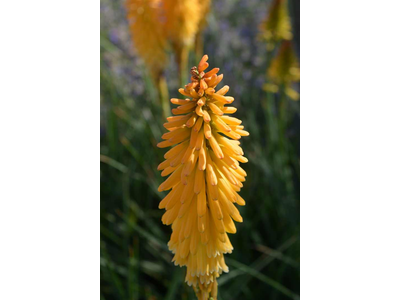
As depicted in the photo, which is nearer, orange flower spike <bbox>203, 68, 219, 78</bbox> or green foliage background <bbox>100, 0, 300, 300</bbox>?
orange flower spike <bbox>203, 68, 219, 78</bbox>

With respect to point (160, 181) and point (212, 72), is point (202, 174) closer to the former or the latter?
point (212, 72)

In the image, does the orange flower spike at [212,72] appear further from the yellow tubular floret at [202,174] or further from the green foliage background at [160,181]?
the green foliage background at [160,181]

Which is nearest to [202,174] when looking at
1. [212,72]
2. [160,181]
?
[212,72]

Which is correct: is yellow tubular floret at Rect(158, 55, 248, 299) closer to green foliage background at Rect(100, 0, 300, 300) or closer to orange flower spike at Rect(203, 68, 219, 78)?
orange flower spike at Rect(203, 68, 219, 78)

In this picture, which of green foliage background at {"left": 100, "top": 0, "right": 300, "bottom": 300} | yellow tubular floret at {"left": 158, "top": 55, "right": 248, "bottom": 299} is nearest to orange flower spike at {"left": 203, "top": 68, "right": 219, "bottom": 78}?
yellow tubular floret at {"left": 158, "top": 55, "right": 248, "bottom": 299}

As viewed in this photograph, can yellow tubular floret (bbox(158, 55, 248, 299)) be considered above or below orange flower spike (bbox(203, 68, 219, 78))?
below
